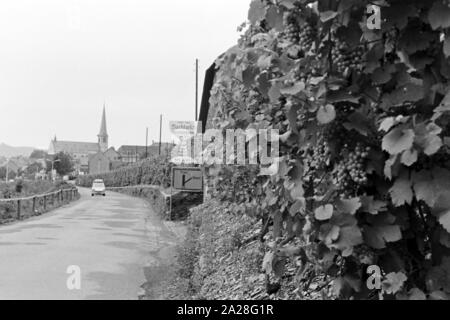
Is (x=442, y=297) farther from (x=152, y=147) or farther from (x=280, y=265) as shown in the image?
(x=152, y=147)

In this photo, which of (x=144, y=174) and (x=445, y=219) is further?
(x=144, y=174)

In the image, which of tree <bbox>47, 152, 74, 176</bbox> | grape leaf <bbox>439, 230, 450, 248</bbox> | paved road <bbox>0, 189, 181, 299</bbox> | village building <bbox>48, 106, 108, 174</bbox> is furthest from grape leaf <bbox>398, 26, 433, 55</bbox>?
village building <bbox>48, 106, 108, 174</bbox>

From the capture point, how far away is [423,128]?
179 cm

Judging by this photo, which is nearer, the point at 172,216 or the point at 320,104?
the point at 320,104

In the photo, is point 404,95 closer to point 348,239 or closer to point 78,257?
point 348,239

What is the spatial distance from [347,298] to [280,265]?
51 centimetres

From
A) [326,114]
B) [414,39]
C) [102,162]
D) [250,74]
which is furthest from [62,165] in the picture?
[414,39]

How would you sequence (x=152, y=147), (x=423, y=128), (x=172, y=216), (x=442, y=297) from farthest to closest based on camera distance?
(x=152, y=147) < (x=172, y=216) < (x=442, y=297) < (x=423, y=128)

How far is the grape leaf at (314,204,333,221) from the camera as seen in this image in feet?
6.53

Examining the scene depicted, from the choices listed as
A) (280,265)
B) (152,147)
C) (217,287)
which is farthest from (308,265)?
(152,147)

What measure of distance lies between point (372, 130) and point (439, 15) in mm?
489

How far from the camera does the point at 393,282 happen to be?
6.55 ft

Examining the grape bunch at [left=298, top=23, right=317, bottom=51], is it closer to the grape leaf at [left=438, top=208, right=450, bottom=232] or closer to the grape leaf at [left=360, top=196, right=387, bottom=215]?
the grape leaf at [left=360, top=196, right=387, bottom=215]

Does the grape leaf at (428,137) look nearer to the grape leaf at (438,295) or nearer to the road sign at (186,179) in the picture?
the grape leaf at (438,295)
